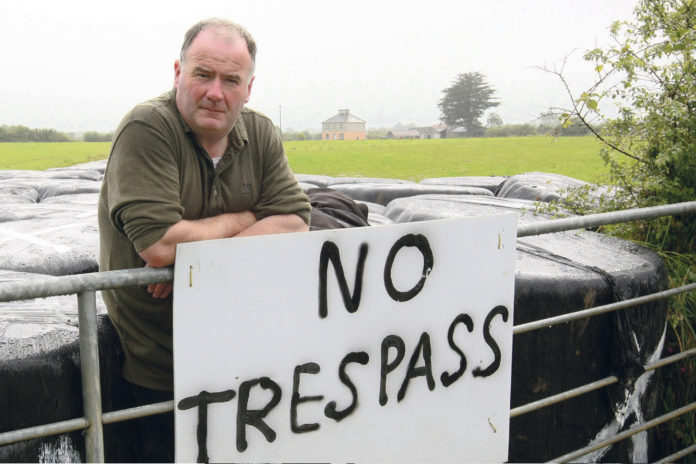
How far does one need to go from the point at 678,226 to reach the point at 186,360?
85.9 inches

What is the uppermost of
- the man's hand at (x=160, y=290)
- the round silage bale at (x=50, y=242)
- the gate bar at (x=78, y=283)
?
the gate bar at (x=78, y=283)

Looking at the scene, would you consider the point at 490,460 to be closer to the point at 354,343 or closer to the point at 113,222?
the point at 354,343

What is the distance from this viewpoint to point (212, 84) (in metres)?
1.66

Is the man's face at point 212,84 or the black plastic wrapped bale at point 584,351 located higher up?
the man's face at point 212,84

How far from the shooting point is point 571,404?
7.22 ft

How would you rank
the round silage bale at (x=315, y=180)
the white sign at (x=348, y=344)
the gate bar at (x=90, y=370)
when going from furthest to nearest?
the round silage bale at (x=315, y=180) → the white sign at (x=348, y=344) → the gate bar at (x=90, y=370)

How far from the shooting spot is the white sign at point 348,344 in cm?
128

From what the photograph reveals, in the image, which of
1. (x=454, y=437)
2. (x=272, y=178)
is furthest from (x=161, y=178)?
(x=454, y=437)

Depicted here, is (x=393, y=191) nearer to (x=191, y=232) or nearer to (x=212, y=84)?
(x=212, y=84)

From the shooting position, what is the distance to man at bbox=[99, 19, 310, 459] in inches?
59.1

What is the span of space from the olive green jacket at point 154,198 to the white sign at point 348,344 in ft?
1.04

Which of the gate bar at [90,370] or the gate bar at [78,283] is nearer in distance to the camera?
the gate bar at [78,283]

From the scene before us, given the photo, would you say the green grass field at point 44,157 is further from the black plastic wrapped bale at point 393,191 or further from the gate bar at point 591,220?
the gate bar at point 591,220

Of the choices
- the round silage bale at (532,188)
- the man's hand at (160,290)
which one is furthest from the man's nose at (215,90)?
the round silage bale at (532,188)
